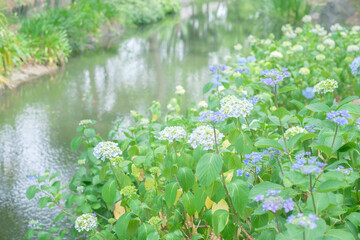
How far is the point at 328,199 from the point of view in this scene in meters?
1.29

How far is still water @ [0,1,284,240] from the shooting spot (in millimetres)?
3727

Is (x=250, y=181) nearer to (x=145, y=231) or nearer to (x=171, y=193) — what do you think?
(x=171, y=193)

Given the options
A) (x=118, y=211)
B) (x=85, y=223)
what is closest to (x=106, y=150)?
(x=85, y=223)

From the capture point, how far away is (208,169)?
4.76 feet

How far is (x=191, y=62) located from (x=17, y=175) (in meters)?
5.23

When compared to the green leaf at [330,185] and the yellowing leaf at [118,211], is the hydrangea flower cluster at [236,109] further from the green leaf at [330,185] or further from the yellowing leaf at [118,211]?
the yellowing leaf at [118,211]

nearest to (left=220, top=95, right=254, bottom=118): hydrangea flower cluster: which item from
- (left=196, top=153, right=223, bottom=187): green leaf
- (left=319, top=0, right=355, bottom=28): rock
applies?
(left=196, top=153, right=223, bottom=187): green leaf

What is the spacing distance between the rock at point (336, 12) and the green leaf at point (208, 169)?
10595 millimetres

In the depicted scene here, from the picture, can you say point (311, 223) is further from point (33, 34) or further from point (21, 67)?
point (33, 34)

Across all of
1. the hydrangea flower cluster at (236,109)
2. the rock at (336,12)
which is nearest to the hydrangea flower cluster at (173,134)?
the hydrangea flower cluster at (236,109)

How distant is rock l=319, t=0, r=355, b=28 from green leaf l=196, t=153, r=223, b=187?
1060 centimetres

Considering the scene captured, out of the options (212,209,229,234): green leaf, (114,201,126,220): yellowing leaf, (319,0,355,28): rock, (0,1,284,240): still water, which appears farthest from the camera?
(319,0,355,28): rock

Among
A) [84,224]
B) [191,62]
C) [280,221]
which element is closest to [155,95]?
[191,62]

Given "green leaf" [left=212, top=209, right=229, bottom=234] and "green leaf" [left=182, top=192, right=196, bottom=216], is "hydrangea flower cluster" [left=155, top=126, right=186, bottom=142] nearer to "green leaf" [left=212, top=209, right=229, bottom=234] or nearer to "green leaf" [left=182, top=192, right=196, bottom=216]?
"green leaf" [left=182, top=192, right=196, bottom=216]
